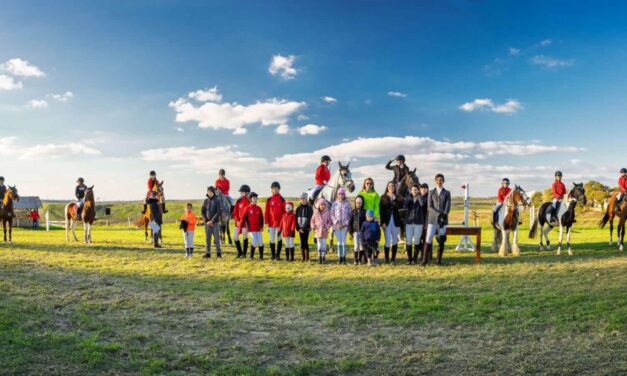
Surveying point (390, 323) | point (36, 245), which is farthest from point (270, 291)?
point (36, 245)

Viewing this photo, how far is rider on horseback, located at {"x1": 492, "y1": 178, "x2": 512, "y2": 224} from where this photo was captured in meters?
15.4

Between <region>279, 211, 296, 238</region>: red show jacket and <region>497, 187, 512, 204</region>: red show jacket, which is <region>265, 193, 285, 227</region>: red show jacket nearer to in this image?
<region>279, 211, 296, 238</region>: red show jacket

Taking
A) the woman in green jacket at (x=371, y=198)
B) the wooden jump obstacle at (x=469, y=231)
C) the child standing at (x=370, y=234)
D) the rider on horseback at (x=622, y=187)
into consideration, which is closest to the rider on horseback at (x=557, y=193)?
the rider on horseback at (x=622, y=187)

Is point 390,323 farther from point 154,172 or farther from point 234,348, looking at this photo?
point 154,172

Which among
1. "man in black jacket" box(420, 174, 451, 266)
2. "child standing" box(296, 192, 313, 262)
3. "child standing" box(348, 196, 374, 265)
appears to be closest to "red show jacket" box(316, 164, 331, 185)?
"child standing" box(296, 192, 313, 262)

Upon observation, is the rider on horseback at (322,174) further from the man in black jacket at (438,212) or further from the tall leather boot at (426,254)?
the tall leather boot at (426,254)

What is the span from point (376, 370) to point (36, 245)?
17.9m

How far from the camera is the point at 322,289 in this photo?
31.4 ft

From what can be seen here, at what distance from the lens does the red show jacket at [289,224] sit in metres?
13.7

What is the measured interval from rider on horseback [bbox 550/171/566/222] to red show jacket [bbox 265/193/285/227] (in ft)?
30.8

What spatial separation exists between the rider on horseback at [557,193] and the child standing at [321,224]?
→ 8139 mm

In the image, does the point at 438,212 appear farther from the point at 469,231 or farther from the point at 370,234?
the point at 370,234

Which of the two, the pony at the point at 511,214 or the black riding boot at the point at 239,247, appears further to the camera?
the pony at the point at 511,214

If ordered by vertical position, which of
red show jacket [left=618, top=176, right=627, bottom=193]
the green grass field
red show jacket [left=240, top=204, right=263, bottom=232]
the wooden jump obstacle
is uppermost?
red show jacket [left=618, top=176, right=627, bottom=193]
